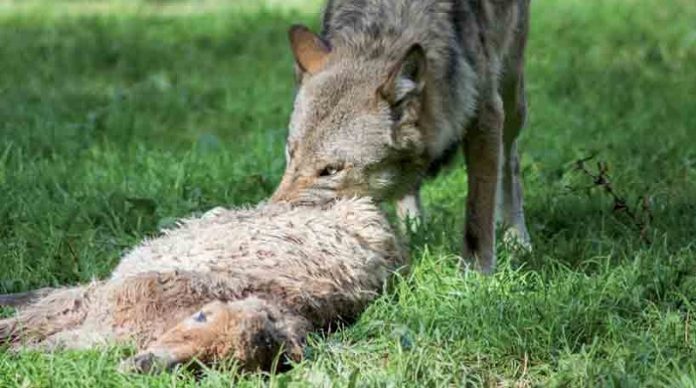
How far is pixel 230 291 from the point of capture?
13.8 ft

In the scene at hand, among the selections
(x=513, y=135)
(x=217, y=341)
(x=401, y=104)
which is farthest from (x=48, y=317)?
(x=513, y=135)

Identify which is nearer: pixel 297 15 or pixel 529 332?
pixel 529 332

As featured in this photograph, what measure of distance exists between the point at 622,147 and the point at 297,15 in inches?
220

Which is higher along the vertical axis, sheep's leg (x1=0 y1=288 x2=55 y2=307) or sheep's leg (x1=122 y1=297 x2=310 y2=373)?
sheep's leg (x1=122 y1=297 x2=310 y2=373)

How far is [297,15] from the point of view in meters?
12.7

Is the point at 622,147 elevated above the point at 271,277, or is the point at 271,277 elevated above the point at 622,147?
the point at 271,277

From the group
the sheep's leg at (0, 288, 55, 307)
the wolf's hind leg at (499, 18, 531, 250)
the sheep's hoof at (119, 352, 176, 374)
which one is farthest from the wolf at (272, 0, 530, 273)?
the sheep's hoof at (119, 352, 176, 374)

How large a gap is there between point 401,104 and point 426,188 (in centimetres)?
181

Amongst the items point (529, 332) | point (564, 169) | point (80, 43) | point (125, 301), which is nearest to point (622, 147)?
point (564, 169)

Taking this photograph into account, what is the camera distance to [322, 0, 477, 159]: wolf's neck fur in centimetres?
545

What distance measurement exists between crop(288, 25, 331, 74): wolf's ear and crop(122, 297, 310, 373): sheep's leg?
1.72 m

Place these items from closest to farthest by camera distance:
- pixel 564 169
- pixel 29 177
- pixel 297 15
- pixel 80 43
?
pixel 29 177
pixel 564 169
pixel 80 43
pixel 297 15

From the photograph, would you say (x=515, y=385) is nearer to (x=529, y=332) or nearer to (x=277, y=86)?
(x=529, y=332)

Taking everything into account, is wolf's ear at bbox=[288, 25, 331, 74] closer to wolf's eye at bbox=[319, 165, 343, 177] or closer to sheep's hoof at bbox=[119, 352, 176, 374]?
wolf's eye at bbox=[319, 165, 343, 177]
